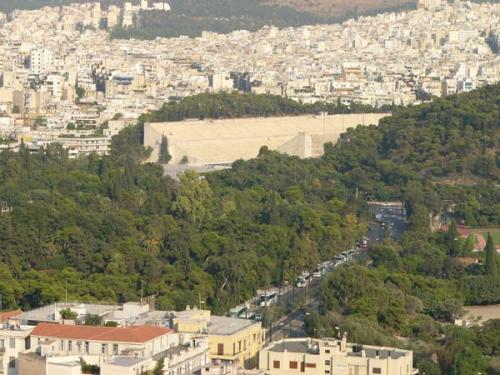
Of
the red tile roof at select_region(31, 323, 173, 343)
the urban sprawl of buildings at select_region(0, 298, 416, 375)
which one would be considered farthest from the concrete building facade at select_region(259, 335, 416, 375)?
the red tile roof at select_region(31, 323, 173, 343)

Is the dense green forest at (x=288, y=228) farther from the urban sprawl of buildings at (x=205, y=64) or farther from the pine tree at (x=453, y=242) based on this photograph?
the urban sprawl of buildings at (x=205, y=64)

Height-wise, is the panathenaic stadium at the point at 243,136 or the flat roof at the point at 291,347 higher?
the flat roof at the point at 291,347

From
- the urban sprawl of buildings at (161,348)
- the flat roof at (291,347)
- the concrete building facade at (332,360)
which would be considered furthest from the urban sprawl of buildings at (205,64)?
the concrete building facade at (332,360)

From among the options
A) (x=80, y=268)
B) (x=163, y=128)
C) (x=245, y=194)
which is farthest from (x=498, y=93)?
(x=80, y=268)

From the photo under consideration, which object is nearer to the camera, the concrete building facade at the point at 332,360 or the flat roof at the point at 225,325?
the concrete building facade at the point at 332,360

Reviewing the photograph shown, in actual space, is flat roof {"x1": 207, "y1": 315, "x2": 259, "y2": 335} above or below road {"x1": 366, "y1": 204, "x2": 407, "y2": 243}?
above

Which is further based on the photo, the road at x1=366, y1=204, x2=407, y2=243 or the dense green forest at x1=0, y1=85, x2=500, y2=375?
the road at x1=366, y1=204, x2=407, y2=243

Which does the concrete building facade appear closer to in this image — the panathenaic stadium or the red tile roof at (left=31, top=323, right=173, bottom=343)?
the red tile roof at (left=31, top=323, right=173, bottom=343)

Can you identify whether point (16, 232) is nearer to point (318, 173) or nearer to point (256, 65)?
point (318, 173)
